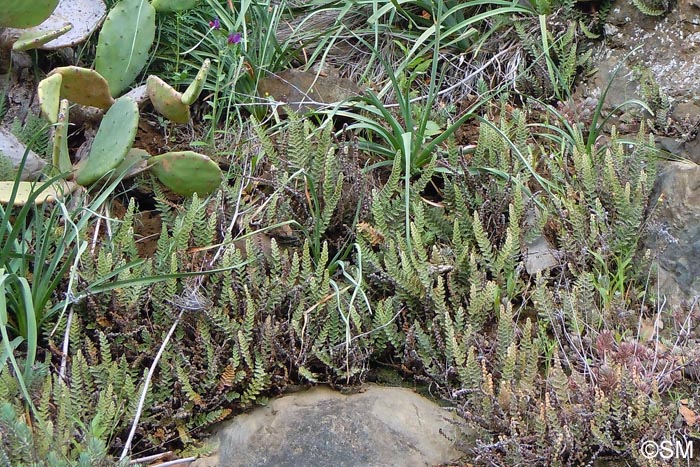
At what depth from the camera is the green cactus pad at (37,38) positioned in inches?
125

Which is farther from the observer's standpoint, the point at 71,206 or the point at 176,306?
the point at 71,206

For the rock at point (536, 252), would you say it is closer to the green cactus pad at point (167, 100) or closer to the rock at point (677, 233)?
the rock at point (677, 233)

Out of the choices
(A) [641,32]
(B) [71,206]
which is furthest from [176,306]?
(A) [641,32]

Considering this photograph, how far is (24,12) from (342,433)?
1942mm

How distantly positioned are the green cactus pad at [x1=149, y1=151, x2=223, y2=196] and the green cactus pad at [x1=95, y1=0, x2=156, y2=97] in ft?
1.55

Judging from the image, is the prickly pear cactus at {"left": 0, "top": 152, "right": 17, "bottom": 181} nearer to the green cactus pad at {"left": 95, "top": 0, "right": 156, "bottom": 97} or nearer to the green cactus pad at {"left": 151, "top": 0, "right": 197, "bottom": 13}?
the green cactus pad at {"left": 95, "top": 0, "right": 156, "bottom": 97}

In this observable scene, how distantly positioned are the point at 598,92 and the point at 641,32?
349mm

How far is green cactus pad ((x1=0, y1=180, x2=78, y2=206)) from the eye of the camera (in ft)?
9.14

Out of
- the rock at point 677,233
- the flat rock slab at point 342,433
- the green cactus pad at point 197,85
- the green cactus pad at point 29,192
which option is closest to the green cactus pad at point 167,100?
the green cactus pad at point 197,85

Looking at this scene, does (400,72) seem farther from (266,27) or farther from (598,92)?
(598,92)

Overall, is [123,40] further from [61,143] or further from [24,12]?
[61,143]

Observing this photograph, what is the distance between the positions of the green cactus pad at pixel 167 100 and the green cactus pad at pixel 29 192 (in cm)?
46

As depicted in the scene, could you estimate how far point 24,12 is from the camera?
3.13 metres

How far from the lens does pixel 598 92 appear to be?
378 cm
